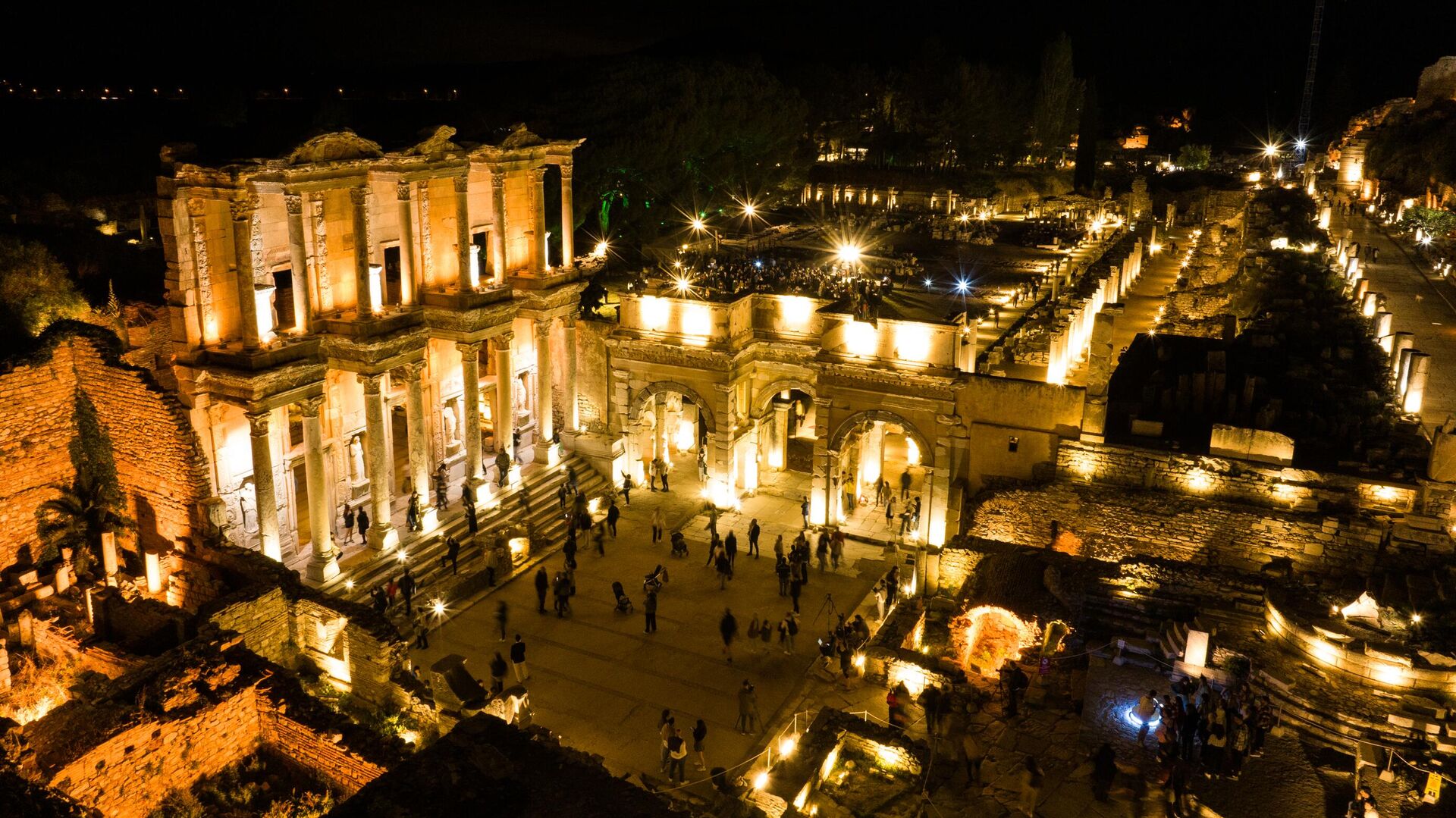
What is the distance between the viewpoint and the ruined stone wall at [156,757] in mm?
16531

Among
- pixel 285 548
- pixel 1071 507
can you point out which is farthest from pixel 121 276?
pixel 1071 507

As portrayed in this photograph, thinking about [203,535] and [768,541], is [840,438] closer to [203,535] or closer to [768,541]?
[768,541]

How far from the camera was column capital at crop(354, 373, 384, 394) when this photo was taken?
2702 centimetres

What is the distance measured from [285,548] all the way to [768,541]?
1315 centimetres

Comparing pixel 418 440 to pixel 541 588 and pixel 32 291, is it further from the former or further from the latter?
pixel 32 291

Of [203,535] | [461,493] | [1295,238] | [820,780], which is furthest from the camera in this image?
[1295,238]

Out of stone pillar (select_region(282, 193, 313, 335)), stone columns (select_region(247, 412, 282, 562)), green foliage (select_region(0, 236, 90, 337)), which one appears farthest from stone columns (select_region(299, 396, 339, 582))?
green foliage (select_region(0, 236, 90, 337))

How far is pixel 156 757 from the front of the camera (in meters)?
17.4

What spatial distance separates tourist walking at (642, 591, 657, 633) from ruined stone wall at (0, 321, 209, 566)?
1025cm

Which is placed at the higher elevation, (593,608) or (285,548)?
(285,548)

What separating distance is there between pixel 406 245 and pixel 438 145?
279cm

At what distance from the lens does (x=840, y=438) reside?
32312 mm

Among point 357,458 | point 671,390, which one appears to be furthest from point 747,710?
point 671,390

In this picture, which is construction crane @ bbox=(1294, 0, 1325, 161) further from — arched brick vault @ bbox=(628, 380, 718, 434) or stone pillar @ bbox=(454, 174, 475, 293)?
stone pillar @ bbox=(454, 174, 475, 293)
